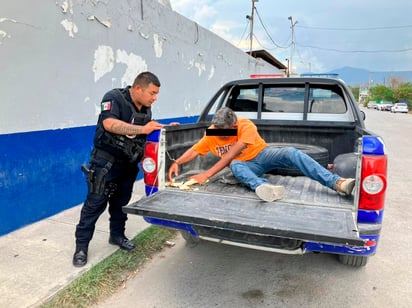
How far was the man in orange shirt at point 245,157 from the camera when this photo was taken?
2.90 meters

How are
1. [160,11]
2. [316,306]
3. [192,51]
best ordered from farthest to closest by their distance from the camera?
1. [192,51]
2. [160,11]
3. [316,306]

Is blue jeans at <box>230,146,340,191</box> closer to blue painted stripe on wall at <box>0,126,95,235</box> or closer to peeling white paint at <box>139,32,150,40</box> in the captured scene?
blue painted stripe on wall at <box>0,126,95,235</box>

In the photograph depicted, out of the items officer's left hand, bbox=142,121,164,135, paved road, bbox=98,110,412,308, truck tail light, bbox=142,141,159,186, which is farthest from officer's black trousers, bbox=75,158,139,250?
paved road, bbox=98,110,412,308

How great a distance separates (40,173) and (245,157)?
2481 mm

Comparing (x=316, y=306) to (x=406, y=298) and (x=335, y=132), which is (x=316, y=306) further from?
(x=335, y=132)

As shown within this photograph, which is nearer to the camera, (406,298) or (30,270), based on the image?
(406,298)

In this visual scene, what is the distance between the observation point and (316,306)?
2.56m

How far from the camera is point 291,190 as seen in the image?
2957mm

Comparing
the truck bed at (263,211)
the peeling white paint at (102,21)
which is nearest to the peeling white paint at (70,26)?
the peeling white paint at (102,21)

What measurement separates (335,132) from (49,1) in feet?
12.5

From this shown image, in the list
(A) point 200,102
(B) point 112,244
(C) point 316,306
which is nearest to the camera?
(C) point 316,306

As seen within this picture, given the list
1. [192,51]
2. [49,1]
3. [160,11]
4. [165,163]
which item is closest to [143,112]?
[165,163]

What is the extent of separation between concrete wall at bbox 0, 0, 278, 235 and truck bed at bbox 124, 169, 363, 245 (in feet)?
6.33

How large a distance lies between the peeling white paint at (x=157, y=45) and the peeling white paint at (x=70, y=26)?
84.7 inches
